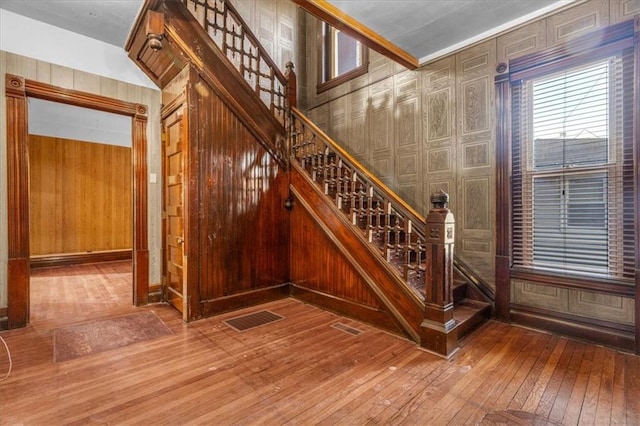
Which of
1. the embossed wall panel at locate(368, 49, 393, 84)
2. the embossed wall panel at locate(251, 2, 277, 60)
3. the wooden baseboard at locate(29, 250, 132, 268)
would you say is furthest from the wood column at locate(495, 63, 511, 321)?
the wooden baseboard at locate(29, 250, 132, 268)

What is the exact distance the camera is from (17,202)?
2.96 meters

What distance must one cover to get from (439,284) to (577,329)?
1376 mm

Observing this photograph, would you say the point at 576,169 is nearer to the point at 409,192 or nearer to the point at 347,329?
the point at 409,192

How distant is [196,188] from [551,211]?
3431 millimetres

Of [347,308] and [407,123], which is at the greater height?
[407,123]

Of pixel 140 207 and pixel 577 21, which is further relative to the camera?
pixel 140 207

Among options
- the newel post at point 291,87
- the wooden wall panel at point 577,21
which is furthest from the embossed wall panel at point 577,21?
the newel post at point 291,87

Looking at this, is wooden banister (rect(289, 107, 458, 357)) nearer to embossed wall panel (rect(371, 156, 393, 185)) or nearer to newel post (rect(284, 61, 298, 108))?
newel post (rect(284, 61, 298, 108))

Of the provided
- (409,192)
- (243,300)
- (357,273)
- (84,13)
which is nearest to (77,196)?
(84,13)

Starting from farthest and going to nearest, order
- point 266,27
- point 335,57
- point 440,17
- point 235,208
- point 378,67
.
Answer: point 335,57
point 266,27
point 378,67
point 235,208
point 440,17

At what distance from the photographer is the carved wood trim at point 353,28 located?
2.48 meters

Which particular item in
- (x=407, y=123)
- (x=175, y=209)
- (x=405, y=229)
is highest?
(x=407, y=123)

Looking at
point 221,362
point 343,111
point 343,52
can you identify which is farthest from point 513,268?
point 343,52

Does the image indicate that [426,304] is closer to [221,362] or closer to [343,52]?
[221,362]
